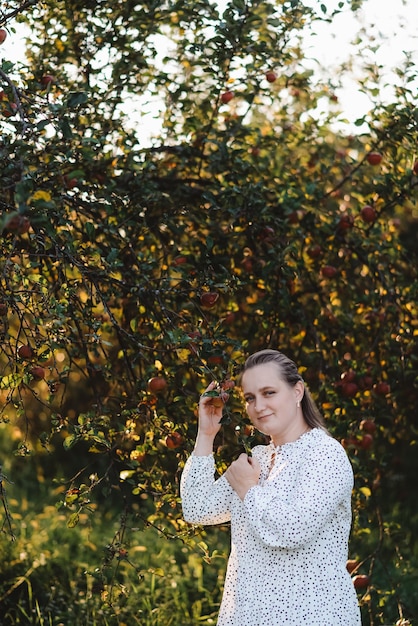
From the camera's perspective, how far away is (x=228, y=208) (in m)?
3.33

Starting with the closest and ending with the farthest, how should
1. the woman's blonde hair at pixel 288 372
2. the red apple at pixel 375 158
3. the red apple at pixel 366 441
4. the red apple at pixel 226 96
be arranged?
the woman's blonde hair at pixel 288 372
the red apple at pixel 366 441
the red apple at pixel 226 96
the red apple at pixel 375 158

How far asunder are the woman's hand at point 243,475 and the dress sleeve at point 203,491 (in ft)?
0.32

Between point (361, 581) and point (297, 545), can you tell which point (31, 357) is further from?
point (361, 581)

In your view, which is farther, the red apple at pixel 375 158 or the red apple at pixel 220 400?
the red apple at pixel 375 158

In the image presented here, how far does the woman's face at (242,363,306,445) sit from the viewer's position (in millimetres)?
2428

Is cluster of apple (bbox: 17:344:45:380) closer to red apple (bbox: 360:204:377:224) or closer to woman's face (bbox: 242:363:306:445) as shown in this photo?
woman's face (bbox: 242:363:306:445)

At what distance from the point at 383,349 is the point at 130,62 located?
153 cm

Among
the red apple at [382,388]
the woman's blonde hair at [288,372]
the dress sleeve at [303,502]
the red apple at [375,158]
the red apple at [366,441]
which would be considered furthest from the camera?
the red apple at [375,158]

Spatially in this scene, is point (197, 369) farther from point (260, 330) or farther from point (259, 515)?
point (260, 330)

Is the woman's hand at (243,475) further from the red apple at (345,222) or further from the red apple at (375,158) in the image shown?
the red apple at (375,158)

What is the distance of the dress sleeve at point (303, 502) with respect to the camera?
87.9 inches

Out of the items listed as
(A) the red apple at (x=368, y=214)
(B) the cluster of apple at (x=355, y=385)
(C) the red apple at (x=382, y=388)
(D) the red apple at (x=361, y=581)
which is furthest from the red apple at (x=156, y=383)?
(A) the red apple at (x=368, y=214)

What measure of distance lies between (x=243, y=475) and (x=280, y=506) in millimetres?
151

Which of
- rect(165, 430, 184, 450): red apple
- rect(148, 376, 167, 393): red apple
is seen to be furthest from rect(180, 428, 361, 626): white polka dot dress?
rect(148, 376, 167, 393): red apple
